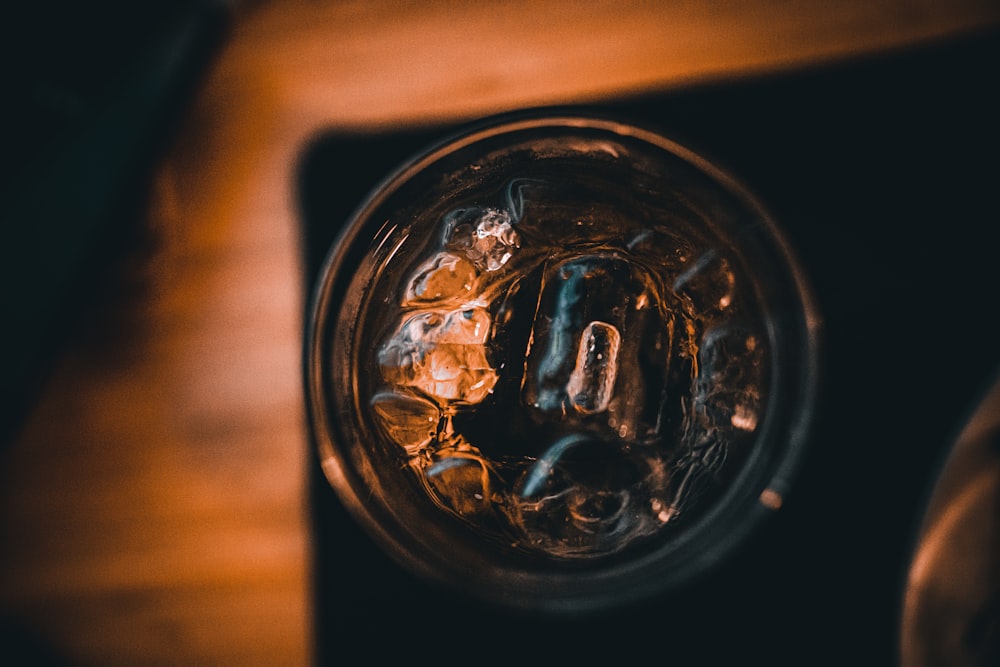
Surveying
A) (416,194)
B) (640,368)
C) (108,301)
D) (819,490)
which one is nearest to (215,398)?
(108,301)

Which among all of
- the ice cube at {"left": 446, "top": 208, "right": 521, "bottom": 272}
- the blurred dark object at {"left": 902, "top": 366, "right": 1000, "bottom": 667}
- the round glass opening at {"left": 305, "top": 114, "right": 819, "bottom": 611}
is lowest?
the blurred dark object at {"left": 902, "top": 366, "right": 1000, "bottom": 667}

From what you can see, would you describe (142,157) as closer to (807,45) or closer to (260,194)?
(260,194)

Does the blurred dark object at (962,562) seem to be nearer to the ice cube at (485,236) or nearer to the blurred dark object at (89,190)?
the ice cube at (485,236)

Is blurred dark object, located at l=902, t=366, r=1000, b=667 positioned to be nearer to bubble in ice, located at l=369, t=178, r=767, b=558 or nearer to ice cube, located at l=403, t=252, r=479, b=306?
bubble in ice, located at l=369, t=178, r=767, b=558

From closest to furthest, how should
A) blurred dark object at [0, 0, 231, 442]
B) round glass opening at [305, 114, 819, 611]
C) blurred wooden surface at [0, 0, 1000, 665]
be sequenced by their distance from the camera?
round glass opening at [305, 114, 819, 611] < blurred wooden surface at [0, 0, 1000, 665] < blurred dark object at [0, 0, 231, 442]

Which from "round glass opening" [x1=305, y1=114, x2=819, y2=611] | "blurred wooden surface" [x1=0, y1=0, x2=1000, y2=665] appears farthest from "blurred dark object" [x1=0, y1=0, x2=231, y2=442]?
"round glass opening" [x1=305, y1=114, x2=819, y2=611]

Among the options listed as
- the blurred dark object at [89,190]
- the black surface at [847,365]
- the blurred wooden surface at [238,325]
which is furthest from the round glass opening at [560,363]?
the blurred dark object at [89,190]

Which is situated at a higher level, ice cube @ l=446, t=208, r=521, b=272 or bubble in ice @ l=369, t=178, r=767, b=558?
ice cube @ l=446, t=208, r=521, b=272

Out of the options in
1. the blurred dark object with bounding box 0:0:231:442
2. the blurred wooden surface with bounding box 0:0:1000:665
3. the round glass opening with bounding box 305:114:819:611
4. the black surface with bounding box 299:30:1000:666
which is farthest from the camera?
the blurred dark object with bounding box 0:0:231:442
